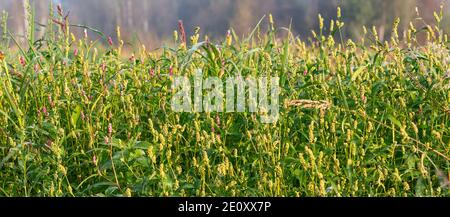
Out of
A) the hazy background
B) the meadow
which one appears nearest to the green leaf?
A: the meadow

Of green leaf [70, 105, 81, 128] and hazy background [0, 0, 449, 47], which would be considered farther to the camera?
hazy background [0, 0, 449, 47]

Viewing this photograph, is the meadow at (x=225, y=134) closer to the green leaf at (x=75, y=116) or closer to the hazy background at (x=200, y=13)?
the green leaf at (x=75, y=116)

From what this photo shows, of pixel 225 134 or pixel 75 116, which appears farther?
pixel 75 116

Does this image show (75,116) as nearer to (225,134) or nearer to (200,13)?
(225,134)

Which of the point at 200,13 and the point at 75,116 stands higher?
the point at 200,13

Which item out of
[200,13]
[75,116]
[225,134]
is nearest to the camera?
[225,134]

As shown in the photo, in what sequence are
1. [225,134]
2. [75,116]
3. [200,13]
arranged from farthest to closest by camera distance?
[200,13], [75,116], [225,134]

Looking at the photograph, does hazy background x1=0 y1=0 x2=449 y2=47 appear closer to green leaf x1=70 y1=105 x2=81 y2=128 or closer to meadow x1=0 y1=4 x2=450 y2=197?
meadow x1=0 y1=4 x2=450 y2=197

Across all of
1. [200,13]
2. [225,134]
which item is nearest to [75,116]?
[225,134]

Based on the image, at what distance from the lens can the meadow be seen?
285 cm

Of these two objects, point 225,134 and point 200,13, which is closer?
point 225,134

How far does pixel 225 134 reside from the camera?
122 inches
